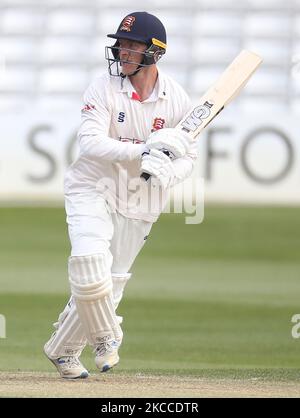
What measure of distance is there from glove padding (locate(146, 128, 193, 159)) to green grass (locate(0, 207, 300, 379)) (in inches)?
45.9

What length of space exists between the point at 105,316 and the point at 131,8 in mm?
12580

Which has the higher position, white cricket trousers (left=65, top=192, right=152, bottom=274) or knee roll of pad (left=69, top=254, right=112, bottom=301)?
white cricket trousers (left=65, top=192, right=152, bottom=274)

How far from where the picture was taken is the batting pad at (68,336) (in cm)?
505

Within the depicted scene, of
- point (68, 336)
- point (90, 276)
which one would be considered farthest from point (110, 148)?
point (68, 336)

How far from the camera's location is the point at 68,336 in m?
5.11

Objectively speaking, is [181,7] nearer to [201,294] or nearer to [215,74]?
[215,74]

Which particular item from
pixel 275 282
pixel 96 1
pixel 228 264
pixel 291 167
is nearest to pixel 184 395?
pixel 275 282

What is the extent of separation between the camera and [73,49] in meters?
17.0

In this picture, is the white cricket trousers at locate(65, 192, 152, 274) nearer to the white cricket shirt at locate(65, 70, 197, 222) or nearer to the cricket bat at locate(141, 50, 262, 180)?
the white cricket shirt at locate(65, 70, 197, 222)

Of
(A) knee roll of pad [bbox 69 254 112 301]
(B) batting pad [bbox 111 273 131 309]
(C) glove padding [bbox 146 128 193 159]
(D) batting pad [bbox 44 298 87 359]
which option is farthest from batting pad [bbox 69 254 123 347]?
(C) glove padding [bbox 146 128 193 159]

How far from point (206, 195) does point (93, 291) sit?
31.0ft

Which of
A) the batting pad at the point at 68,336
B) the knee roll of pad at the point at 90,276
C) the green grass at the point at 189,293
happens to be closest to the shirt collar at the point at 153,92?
the knee roll of pad at the point at 90,276

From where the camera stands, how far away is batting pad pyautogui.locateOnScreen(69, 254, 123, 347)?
479 cm
